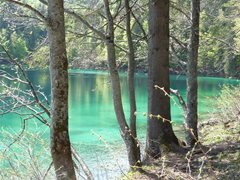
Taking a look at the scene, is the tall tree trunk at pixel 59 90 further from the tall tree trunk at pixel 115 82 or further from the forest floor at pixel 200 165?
the tall tree trunk at pixel 115 82

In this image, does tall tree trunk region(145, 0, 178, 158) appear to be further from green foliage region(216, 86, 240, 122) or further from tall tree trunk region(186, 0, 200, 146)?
green foliage region(216, 86, 240, 122)

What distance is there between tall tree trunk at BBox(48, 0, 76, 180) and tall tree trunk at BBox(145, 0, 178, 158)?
327cm

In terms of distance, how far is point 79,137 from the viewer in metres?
17.0

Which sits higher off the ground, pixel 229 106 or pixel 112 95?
pixel 112 95

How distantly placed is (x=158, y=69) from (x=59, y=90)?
351cm

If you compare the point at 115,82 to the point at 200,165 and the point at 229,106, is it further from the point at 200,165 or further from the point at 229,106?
the point at 229,106

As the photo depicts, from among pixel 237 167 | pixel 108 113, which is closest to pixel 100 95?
pixel 108 113

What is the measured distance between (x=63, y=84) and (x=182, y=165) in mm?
2860

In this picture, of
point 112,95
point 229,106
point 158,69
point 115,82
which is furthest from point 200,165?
point 229,106

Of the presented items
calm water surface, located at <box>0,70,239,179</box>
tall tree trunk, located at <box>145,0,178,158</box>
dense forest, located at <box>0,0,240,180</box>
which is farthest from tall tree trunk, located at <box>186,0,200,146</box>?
calm water surface, located at <box>0,70,239,179</box>

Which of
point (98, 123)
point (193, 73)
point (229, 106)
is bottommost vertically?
point (98, 123)

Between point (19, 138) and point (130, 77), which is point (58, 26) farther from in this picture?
point (130, 77)

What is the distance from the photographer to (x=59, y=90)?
404 cm

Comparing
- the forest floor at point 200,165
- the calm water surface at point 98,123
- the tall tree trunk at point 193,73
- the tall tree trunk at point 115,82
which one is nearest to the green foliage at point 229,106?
the calm water surface at point 98,123
